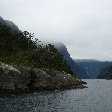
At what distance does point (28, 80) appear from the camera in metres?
133

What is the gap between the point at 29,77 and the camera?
442ft

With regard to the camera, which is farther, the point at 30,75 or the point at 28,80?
the point at 30,75

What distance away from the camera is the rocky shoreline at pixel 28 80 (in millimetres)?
118400

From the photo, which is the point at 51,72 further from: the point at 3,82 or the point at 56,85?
the point at 3,82

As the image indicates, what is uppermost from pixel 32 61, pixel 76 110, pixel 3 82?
pixel 32 61

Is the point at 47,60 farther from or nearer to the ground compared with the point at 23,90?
farther from the ground

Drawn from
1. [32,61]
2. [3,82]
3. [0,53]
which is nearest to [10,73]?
[3,82]

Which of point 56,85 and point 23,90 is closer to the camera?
point 23,90

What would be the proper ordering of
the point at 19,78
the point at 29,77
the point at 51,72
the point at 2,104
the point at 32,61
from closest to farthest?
the point at 2,104, the point at 19,78, the point at 29,77, the point at 51,72, the point at 32,61

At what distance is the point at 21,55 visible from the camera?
179m

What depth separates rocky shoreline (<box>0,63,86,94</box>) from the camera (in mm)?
118400

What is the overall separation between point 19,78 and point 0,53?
6056cm

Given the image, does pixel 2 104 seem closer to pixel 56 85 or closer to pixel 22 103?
pixel 22 103

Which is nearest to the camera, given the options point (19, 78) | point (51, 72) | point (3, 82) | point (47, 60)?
point (3, 82)
